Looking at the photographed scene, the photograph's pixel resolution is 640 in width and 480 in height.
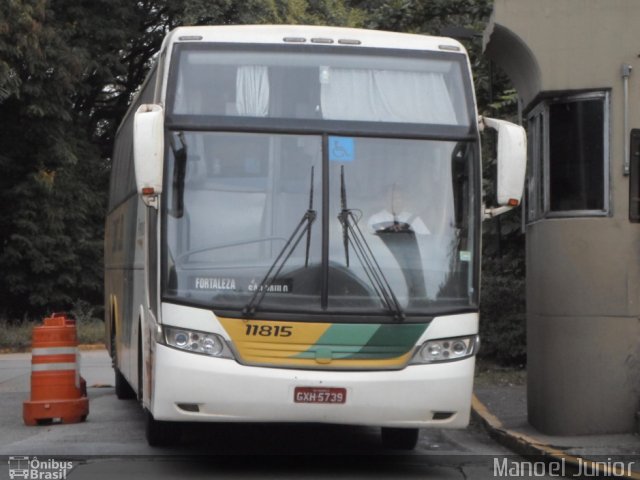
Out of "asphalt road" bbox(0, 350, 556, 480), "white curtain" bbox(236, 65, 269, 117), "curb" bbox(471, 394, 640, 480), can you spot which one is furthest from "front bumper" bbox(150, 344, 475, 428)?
"white curtain" bbox(236, 65, 269, 117)

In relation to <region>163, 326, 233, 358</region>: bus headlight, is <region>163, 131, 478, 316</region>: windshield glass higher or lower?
higher

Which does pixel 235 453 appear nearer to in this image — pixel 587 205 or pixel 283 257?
pixel 283 257

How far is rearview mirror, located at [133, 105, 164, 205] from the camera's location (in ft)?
30.6

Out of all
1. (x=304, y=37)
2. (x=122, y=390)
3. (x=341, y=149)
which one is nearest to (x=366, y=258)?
(x=341, y=149)

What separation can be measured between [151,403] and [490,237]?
8961mm

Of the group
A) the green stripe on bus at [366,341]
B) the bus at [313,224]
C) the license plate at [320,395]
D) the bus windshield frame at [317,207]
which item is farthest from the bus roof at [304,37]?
the license plate at [320,395]

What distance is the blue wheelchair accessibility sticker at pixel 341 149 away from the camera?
31.6 ft

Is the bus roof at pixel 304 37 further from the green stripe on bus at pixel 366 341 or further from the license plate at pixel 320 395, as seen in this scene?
the license plate at pixel 320 395

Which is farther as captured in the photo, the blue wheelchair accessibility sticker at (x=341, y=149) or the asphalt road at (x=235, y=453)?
the asphalt road at (x=235, y=453)

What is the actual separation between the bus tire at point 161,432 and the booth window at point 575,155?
3.95 meters

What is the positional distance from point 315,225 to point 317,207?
146mm

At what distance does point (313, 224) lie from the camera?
947 centimetres

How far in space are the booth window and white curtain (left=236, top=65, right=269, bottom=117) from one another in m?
3.04

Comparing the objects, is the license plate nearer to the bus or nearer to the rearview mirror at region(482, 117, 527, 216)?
the bus
